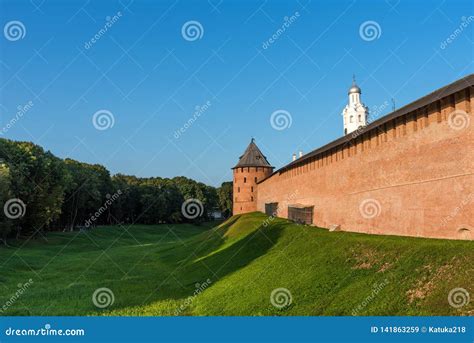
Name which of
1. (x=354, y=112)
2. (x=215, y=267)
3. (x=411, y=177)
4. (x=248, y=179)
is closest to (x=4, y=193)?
(x=215, y=267)

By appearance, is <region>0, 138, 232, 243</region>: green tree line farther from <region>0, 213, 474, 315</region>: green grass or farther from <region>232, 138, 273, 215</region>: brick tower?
<region>232, 138, 273, 215</region>: brick tower

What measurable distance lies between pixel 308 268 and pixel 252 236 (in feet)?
28.7

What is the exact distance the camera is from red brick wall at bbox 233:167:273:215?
44.7 metres

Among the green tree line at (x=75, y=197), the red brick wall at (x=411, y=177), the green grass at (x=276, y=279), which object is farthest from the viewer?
the green tree line at (x=75, y=197)

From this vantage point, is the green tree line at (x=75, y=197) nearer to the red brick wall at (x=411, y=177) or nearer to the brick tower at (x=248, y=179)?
the brick tower at (x=248, y=179)

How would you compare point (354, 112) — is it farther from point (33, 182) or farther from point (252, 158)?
point (33, 182)

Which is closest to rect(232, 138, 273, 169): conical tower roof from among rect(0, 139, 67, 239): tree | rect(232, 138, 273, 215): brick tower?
rect(232, 138, 273, 215): brick tower

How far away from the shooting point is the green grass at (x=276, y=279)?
375 inches

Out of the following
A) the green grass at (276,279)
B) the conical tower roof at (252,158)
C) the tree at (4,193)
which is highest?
the conical tower roof at (252,158)

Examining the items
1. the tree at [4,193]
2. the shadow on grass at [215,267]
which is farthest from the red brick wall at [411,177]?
the tree at [4,193]

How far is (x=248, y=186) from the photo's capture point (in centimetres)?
4500

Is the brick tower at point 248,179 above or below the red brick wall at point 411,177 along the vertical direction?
above

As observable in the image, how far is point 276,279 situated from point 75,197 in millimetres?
41951

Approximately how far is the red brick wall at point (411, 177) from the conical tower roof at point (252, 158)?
2439 cm
